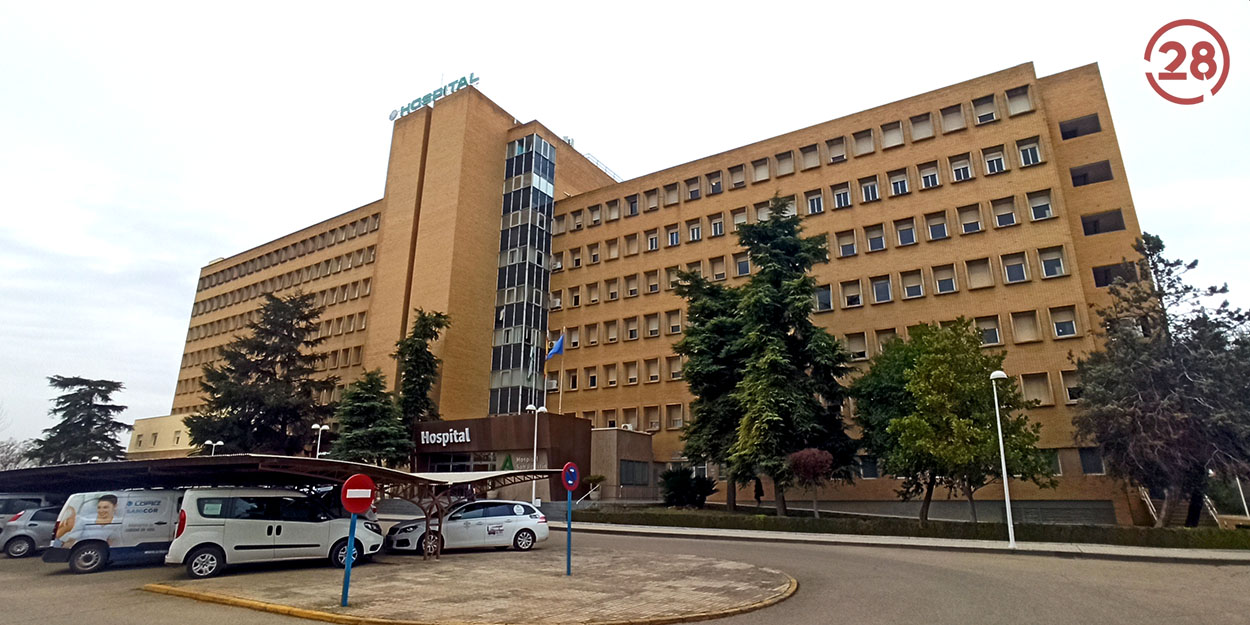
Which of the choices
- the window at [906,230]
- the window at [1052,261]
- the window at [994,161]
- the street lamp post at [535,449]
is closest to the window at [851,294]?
the window at [906,230]

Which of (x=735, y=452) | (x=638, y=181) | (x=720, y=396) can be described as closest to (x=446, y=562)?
(x=735, y=452)

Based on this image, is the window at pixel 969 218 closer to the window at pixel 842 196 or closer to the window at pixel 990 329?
the window at pixel 990 329

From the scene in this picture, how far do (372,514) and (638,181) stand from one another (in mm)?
40260

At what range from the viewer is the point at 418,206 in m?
55.9

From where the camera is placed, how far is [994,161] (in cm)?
4009

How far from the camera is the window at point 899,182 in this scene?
42.7m

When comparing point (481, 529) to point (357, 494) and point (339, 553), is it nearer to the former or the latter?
point (339, 553)

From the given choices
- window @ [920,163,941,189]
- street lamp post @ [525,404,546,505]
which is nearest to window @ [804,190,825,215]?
window @ [920,163,941,189]

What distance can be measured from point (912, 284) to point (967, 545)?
24007mm

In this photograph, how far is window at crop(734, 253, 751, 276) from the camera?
46.8 meters

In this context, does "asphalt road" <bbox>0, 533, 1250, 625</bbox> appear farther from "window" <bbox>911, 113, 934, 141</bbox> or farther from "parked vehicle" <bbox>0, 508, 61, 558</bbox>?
"window" <bbox>911, 113, 934, 141</bbox>

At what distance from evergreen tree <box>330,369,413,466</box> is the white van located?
24.3 meters

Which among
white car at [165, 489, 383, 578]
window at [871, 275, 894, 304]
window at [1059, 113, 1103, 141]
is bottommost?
white car at [165, 489, 383, 578]

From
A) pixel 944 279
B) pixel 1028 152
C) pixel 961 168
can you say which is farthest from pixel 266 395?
pixel 1028 152
